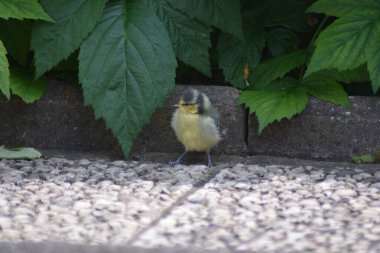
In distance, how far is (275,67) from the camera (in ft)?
17.1

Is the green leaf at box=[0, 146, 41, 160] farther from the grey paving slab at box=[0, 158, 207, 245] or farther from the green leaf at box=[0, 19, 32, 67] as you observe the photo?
the green leaf at box=[0, 19, 32, 67]

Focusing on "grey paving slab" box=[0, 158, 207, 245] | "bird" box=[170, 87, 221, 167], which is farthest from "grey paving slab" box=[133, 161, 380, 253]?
"bird" box=[170, 87, 221, 167]

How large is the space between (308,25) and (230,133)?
39.3 inches

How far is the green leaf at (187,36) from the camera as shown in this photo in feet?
16.6

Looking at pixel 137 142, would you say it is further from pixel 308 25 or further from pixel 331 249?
pixel 331 249

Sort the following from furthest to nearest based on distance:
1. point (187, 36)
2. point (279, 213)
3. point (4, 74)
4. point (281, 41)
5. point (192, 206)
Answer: point (281, 41), point (187, 36), point (4, 74), point (192, 206), point (279, 213)

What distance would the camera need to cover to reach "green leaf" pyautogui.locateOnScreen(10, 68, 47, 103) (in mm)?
5074

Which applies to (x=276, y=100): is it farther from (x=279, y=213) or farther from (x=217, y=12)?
(x=279, y=213)

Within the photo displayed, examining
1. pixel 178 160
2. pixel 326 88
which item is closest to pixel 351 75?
pixel 326 88

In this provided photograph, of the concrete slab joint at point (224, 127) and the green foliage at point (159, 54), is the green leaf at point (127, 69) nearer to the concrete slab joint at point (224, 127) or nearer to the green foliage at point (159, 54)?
the green foliage at point (159, 54)

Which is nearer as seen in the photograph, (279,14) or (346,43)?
(346,43)

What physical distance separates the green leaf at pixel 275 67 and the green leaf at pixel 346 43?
1.01 feet

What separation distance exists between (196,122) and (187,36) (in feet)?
1.75

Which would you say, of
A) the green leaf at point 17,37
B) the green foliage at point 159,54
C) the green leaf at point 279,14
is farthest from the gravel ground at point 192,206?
the green leaf at point 279,14
